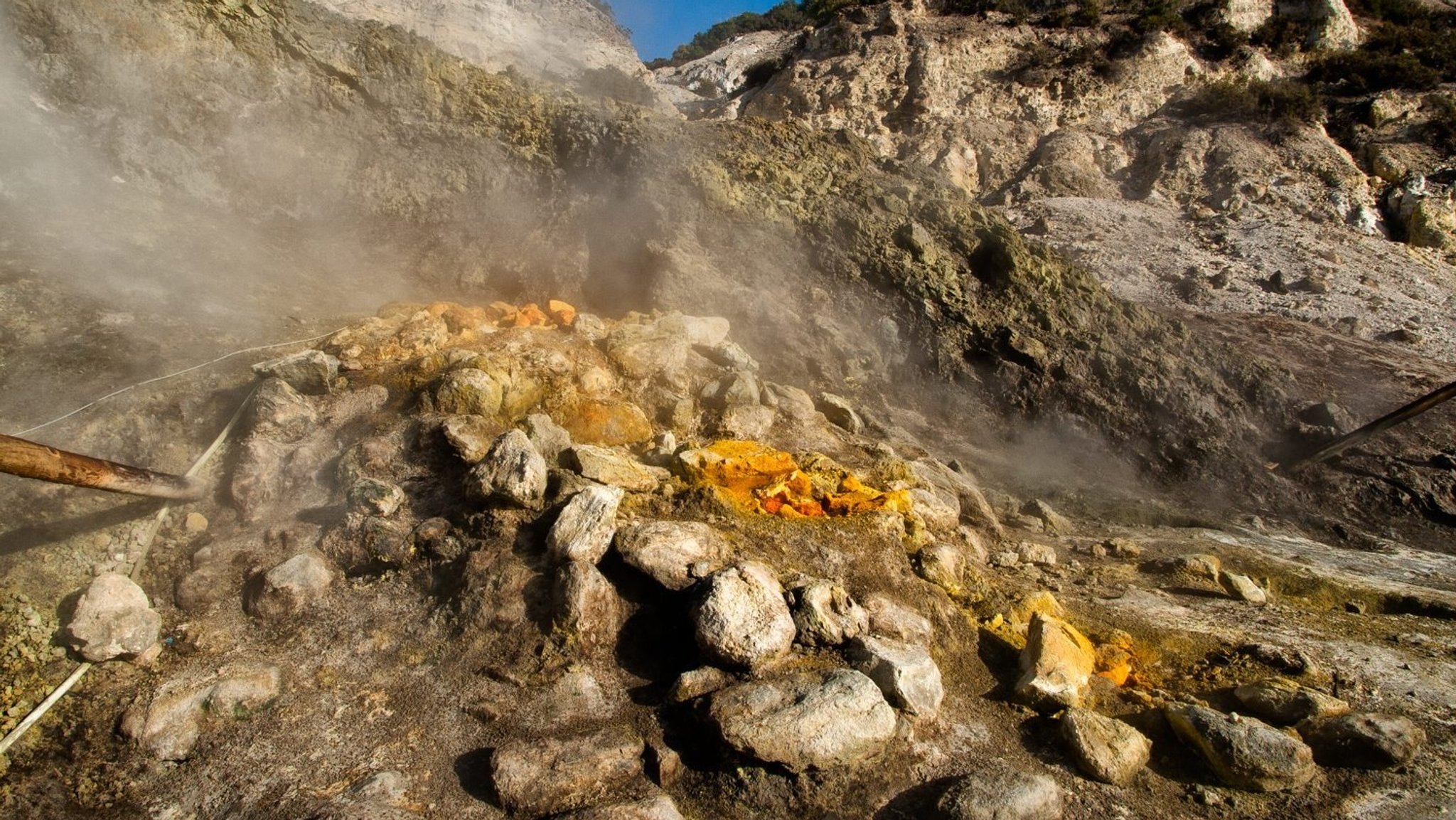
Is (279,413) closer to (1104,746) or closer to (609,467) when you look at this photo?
(609,467)

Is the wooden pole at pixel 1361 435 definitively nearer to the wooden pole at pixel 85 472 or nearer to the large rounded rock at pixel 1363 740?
the large rounded rock at pixel 1363 740

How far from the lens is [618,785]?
320cm

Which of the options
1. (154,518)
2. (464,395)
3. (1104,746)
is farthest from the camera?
(464,395)

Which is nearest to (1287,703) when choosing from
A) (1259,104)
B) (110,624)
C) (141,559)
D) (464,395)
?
(464,395)

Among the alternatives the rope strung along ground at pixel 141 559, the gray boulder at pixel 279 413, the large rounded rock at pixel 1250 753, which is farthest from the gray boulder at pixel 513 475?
the large rounded rock at pixel 1250 753

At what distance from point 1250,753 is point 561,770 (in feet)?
10.5

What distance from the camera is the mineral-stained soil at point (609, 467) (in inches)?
134

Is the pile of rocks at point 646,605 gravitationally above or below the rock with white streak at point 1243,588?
above

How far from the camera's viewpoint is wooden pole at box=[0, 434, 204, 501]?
140 inches

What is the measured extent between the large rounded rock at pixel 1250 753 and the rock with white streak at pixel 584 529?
10.4 ft

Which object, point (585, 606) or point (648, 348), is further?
point (648, 348)

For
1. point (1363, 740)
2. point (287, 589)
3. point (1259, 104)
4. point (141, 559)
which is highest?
point (1259, 104)

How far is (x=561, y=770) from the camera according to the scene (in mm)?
3178

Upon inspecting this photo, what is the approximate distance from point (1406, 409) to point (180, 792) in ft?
35.6
